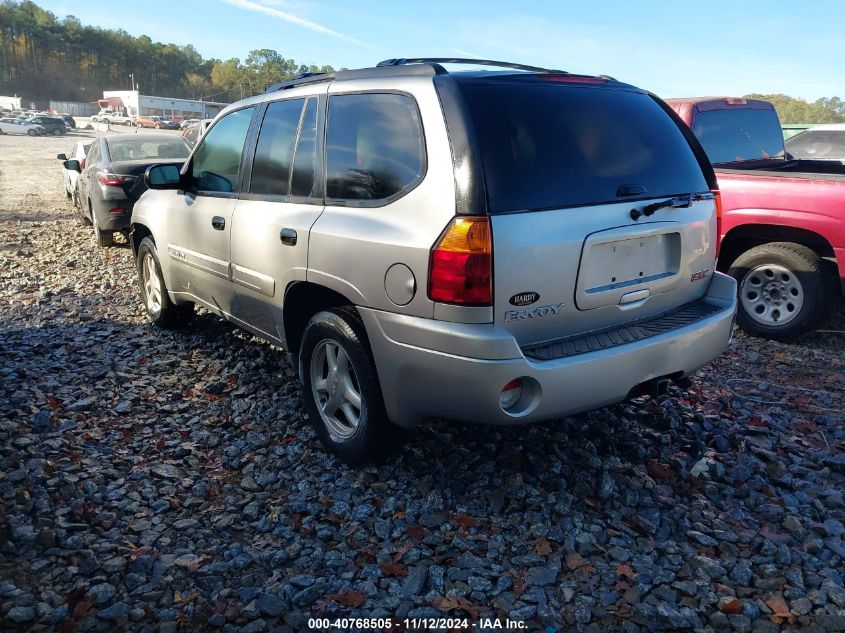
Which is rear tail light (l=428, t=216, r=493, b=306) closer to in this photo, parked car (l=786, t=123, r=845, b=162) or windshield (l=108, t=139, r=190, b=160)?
parked car (l=786, t=123, r=845, b=162)

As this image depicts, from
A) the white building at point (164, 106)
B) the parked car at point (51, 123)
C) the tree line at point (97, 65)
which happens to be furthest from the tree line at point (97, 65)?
the parked car at point (51, 123)

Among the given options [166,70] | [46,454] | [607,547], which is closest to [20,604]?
[46,454]

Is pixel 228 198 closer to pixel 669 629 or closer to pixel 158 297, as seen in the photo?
pixel 158 297

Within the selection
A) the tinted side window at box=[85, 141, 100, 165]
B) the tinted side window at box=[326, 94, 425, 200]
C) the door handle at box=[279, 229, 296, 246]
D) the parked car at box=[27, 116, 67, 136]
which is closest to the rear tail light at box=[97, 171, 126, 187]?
the tinted side window at box=[85, 141, 100, 165]

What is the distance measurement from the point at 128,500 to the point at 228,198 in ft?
6.53

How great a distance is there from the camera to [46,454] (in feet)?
12.1

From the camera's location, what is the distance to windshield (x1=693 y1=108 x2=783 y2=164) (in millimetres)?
6793

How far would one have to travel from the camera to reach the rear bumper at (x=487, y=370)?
2719 millimetres

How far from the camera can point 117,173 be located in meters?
9.28

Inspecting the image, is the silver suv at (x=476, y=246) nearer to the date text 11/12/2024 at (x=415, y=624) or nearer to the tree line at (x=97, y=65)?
the date text 11/12/2024 at (x=415, y=624)

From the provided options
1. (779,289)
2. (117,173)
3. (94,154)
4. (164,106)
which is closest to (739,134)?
(779,289)

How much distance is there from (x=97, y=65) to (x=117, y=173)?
16183 centimetres

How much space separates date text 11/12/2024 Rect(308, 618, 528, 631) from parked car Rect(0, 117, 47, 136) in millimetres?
64020

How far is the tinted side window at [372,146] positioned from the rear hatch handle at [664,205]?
1052mm
